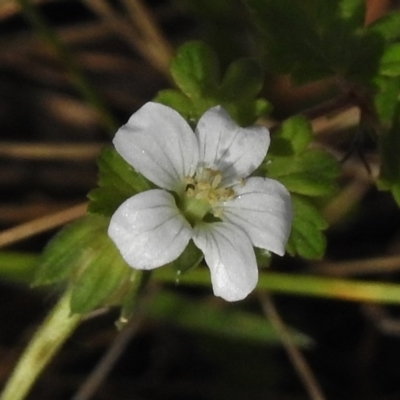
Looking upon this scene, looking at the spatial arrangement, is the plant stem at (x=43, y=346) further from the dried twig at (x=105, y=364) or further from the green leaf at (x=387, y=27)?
the green leaf at (x=387, y=27)

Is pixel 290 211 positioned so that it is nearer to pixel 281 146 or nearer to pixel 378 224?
pixel 281 146

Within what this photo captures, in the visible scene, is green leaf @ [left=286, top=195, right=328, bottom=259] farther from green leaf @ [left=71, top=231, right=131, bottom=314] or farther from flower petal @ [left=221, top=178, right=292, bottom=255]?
green leaf @ [left=71, top=231, right=131, bottom=314]

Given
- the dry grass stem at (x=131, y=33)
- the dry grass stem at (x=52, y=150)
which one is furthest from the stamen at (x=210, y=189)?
the dry grass stem at (x=131, y=33)

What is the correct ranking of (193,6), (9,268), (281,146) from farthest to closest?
(9,268)
(193,6)
(281,146)

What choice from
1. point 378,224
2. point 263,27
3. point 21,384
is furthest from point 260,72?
point 378,224

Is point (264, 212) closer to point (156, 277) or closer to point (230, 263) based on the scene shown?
point (230, 263)

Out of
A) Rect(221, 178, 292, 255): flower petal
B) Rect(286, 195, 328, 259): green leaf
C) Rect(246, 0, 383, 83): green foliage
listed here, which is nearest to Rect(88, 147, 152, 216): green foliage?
Rect(221, 178, 292, 255): flower petal
